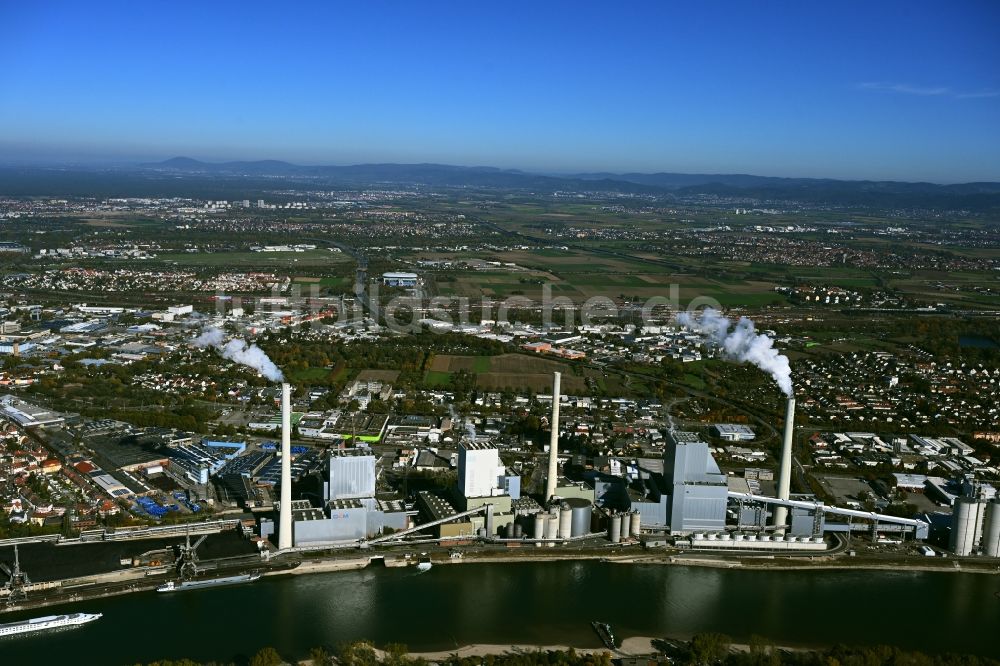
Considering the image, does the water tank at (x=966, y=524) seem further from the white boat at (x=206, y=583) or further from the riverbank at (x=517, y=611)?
the white boat at (x=206, y=583)

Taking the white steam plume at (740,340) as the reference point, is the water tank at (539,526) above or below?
below

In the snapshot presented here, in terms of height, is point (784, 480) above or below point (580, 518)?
above

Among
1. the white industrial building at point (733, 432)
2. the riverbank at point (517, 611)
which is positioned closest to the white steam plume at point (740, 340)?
the white industrial building at point (733, 432)

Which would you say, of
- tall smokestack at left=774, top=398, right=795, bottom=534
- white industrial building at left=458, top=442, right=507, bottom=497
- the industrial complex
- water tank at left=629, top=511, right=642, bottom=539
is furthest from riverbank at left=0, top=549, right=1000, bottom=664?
white industrial building at left=458, top=442, right=507, bottom=497

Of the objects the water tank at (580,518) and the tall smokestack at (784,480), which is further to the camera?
the tall smokestack at (784,480)

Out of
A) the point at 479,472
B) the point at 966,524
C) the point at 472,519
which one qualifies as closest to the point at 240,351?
the point at 479,472

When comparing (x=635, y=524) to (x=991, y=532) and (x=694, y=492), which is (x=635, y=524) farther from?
(x=991, y=532)

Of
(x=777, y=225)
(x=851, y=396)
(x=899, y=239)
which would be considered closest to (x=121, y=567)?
(x=851, y=396)
